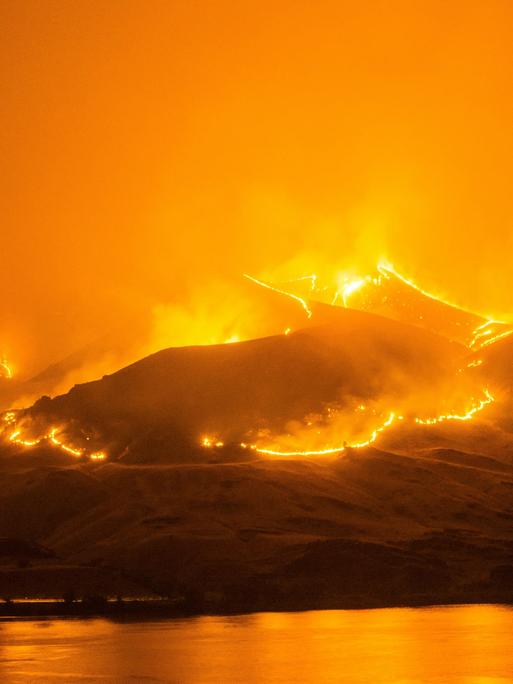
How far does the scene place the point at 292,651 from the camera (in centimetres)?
8088

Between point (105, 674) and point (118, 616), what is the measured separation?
1673 inches

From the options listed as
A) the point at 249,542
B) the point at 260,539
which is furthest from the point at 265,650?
the point at 260,539

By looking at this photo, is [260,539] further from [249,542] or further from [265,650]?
[265,650]

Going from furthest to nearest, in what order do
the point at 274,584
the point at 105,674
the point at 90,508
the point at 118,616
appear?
the point at 90,508, the point at 274,584, the point at 118,616, the point at 105,674

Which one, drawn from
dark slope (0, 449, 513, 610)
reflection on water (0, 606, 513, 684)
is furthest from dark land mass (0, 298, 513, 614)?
reflection on water (0, 606, 513, 684)

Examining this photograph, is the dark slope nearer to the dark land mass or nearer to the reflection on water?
the dark land mass

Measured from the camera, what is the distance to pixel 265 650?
266 ft

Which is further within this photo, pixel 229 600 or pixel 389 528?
pixel 389 528

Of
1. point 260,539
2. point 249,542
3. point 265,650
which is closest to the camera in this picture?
point 265,650

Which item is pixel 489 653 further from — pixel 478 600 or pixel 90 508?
pixel 90 508

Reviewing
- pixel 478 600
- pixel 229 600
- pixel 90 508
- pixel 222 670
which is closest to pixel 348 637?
pixel 222 670

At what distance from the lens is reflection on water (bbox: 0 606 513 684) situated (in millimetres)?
69500

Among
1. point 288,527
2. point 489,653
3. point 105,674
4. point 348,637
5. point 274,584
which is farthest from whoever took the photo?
point 288,527

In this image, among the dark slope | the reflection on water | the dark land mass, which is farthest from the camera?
the dark slope
